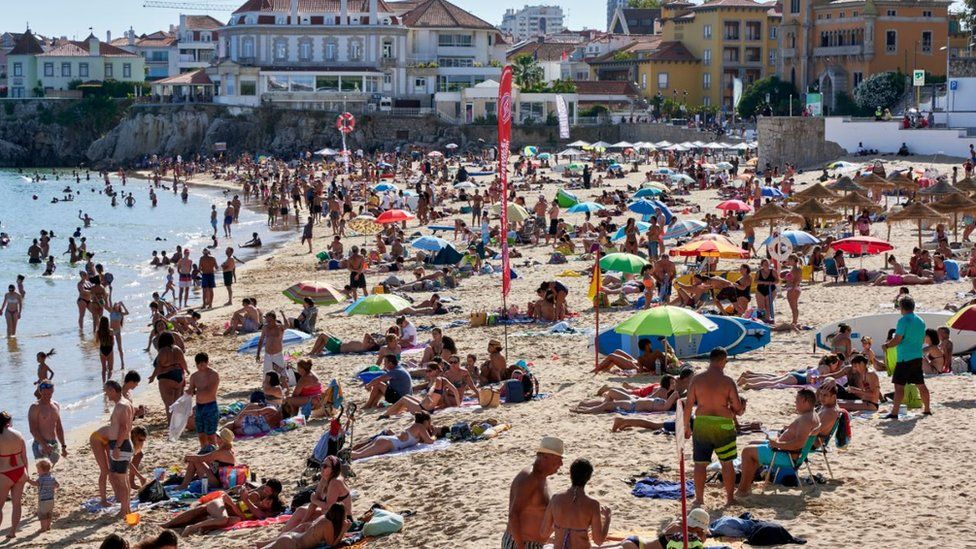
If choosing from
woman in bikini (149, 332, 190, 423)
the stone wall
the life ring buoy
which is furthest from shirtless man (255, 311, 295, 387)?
the stone wall

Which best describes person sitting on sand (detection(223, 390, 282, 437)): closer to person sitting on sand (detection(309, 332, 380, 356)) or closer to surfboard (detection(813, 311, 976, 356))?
person sitting on sand (detection(309, 332, 380, 356))

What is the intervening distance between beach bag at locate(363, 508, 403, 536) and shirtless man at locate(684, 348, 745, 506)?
2.20 meters

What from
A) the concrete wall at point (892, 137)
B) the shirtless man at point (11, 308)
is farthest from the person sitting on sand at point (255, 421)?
the concrete wall at point (892, 137)

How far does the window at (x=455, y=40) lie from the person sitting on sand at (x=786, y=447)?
70673mm

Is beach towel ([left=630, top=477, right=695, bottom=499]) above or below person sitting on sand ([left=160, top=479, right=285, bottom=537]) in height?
above

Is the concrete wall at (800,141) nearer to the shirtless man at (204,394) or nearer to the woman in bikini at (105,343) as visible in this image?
the woman in bikini at (105,343)

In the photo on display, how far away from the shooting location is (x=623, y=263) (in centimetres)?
1941

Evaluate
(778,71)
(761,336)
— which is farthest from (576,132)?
(761,336)

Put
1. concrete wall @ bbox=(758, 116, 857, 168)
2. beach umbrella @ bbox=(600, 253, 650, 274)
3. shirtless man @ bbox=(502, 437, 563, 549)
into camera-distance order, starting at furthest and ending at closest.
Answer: concrete wall @ bbox=(758, 116, 857, 168)
beach umbrella @ bbox=(600, 253, 650, 274)
shirtless man @ bbox=(502, 437, 563, 549)

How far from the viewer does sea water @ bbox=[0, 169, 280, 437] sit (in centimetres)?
1852

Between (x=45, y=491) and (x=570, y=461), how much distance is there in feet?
14.3

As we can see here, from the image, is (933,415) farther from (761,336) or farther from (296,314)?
(296,314)

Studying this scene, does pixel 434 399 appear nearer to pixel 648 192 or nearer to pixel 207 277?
pixel 207 277

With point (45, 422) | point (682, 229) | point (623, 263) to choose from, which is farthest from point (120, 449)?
point (682, 229)
